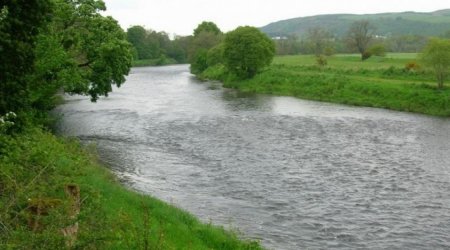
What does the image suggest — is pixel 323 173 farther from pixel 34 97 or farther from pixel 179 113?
pixel 179 113

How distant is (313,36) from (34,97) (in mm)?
137707

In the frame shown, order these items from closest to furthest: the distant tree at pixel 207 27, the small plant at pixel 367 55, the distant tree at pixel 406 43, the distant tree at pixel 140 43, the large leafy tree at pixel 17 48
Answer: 1. the large leafy tree at pixel 17 48
2. the small plant at pixel 367 55
3. the distant tree at pixel 207 27
4. the distant tree at pixel 406 43
5. the distant tree at pixel 140 43

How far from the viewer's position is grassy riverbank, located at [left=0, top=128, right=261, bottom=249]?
9.26 m

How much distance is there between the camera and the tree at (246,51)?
7538cm

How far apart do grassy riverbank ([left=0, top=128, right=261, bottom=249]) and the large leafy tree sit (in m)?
1.28

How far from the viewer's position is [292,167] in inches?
1056

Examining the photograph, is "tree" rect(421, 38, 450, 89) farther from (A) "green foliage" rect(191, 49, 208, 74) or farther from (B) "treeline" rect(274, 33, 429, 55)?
(B) "treeline" rect(274, 33, 429, 55)

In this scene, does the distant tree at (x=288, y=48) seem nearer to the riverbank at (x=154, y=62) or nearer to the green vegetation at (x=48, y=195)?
the riverbank at (x=154, y=62)

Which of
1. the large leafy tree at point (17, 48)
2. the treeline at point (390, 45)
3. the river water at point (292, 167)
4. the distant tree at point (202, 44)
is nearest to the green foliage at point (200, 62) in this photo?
the distant tree at point (202, 44)

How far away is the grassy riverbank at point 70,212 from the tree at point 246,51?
185 feet

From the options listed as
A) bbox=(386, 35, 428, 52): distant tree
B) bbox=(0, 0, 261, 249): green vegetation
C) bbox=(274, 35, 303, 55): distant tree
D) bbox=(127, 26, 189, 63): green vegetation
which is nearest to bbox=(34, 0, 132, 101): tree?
bbox=(0, 0, 261, 249): green vegetation

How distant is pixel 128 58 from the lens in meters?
38.0

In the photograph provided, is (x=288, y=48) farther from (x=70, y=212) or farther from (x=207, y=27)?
(x=70, y=212)

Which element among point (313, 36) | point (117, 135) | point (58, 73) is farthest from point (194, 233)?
point (313, 36)
